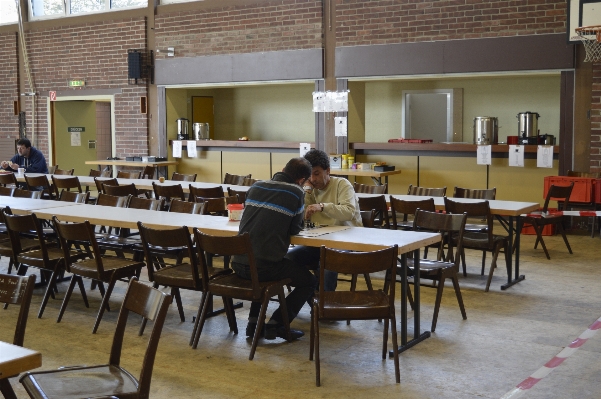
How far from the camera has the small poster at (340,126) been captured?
11.7 meters

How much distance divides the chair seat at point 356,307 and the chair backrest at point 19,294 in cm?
168

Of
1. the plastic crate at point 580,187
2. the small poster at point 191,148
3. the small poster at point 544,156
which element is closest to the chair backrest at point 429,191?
the plastic crate at point 580,187

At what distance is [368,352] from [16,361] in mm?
2813

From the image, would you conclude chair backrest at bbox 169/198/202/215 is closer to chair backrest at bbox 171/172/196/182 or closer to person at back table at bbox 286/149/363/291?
person at back table at bbox 286/149/363/291

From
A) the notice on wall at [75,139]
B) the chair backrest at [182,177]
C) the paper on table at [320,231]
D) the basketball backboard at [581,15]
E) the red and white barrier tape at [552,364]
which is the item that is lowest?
the red and white barrier tape at [552,364]

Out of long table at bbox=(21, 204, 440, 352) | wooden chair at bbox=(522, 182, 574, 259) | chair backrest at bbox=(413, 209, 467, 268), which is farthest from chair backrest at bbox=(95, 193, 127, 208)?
wooden chair at bbox=(522, 182, 574, 259)

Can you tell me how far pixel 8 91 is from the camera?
→ 1592 cm

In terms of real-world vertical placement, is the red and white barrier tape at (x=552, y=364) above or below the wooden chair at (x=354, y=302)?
below

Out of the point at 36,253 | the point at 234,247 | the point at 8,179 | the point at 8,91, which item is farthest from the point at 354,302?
the point at 8,91

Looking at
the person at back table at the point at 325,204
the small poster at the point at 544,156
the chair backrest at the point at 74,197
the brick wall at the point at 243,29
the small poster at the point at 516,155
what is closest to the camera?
the person at back table at the point at 325,204

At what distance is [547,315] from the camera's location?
5859mm

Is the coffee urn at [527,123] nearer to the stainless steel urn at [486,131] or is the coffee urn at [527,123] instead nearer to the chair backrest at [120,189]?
the stainless steel urn at [486,131]

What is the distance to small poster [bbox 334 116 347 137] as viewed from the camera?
38.3 feet

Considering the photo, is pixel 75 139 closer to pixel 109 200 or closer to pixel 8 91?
pixel 8 91
